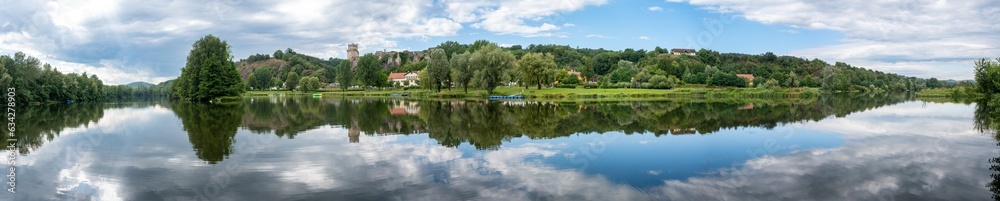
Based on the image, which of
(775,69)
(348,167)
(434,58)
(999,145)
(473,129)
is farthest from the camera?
(775,69)

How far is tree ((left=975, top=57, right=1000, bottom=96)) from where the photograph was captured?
51.3 metres

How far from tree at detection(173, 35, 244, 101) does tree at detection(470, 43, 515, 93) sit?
30616 mm

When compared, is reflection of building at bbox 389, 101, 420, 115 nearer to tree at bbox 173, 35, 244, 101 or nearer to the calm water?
the calm water

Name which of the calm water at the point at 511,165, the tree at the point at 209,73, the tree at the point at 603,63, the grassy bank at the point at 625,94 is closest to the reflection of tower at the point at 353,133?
the calm water at the point at 511,165

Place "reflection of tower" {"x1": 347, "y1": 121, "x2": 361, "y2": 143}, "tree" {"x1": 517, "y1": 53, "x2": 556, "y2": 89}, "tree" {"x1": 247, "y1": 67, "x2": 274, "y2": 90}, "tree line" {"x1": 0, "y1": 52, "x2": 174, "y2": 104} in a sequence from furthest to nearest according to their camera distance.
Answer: "tree" {"x1": 247, "y1": 67, "x2": 274, "y2": 90} < "tree" {"x1": 517, "y1": 53, "x2": 556, "y2": 89} < "tree line" {"x1": 0, "y1": 52, "x2": 174, "y2": 104} < "reflection of tower" {"x1": 347, "y1": 121, "x2": 361, "y2": 143}

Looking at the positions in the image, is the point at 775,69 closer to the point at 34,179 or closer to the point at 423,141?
the point at 423,141

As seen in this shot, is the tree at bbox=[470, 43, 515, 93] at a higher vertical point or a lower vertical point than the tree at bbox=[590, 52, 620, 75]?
lower

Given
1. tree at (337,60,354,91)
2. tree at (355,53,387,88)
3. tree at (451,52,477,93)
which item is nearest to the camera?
tree at (451,52,477,93)

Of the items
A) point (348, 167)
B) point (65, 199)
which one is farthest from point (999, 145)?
point (65, 199)

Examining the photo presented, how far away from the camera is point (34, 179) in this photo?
36.2 ft

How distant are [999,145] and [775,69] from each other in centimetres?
14143

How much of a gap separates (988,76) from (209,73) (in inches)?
3300

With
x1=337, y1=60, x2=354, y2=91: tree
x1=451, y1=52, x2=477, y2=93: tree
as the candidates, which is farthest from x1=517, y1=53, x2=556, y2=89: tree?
x1=337, y1=60, x2=354, y2=91: tree

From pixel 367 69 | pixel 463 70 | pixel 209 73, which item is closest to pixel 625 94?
pixel 463 70
